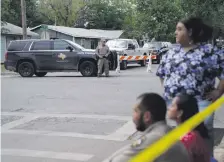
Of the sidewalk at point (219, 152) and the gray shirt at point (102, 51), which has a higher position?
the gray shirt at point (102, 51)

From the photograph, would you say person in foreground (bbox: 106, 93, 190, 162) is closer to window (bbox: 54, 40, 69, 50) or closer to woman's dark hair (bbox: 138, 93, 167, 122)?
woman's dark hair (bbox: 138, 93, 167, 122)

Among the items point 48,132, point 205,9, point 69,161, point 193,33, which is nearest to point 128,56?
point 205,9

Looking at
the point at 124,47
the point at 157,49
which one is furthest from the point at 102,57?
the point at 157,49

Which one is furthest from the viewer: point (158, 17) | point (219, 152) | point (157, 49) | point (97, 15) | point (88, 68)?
point (97, 15)

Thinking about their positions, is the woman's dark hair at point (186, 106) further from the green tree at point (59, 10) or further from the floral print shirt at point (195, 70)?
the green tree at point (59, 10)

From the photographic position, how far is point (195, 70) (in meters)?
3.86

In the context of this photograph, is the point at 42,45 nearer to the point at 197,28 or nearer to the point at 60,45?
the point at 60,45

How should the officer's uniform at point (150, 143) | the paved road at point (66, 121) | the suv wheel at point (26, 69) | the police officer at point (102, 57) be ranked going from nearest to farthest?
1. the officer's uniform at point (150, 143)
2. the paved road at point (66, 121)
3. the police officer at point (102, 57)
4. the suv wheel at point (26, 69)

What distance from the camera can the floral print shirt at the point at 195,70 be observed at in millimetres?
3873

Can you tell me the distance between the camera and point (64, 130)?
7672 millimetres

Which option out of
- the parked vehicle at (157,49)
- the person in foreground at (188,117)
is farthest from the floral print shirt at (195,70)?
the parked vehicle at (157,49)

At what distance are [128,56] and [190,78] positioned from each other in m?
20.5

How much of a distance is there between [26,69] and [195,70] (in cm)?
1622

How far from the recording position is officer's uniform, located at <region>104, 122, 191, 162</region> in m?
2.69
